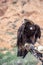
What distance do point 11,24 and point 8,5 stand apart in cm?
80

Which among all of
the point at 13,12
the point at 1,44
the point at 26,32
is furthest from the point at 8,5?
the point at 26,32

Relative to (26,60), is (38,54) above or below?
above

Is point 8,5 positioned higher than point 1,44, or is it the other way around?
point 8,5

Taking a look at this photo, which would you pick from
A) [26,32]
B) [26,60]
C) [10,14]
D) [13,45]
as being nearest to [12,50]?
[13,45]

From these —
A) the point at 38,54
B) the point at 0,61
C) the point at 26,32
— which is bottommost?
the point at 0,61

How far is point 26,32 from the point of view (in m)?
3.17

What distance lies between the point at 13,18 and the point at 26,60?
5.61ft

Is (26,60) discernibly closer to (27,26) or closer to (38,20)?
(27,26)

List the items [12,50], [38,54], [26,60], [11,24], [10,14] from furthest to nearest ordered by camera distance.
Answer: [10,14], [11,24], [12,50], [26,60], [38,54]

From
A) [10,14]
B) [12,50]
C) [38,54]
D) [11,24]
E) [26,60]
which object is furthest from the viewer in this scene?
[10,14]

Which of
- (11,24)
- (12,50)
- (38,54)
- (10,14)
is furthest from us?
(10,14)

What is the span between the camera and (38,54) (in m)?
3.11

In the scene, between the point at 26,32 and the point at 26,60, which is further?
the point at 26,60

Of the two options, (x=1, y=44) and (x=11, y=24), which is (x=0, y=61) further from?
(x=11, y=24)
